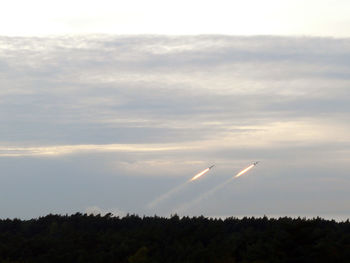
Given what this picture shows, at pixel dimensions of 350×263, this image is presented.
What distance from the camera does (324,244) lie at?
280ft

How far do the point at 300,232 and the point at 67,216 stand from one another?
4130 inches

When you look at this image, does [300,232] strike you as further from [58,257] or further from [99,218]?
[99,218]

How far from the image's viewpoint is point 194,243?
12306 centimetres

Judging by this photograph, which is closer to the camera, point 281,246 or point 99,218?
point 281,246

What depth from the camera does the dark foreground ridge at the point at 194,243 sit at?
88.5 metres

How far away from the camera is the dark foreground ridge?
88.5m

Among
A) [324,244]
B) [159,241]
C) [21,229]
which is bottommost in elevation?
[324,244]

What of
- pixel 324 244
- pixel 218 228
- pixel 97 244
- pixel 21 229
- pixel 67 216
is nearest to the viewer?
pixel 324 244

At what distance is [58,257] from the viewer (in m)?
108

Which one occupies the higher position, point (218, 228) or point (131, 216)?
point (131, 216)

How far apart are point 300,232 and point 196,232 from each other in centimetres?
4336

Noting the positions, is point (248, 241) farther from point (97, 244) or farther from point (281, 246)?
point (97, 244)

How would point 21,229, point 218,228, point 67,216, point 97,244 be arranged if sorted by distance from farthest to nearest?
point 67,216, point 21,229, point 218,228, point 97,244

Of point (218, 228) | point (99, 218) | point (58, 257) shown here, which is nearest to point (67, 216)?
point (99, 218)
